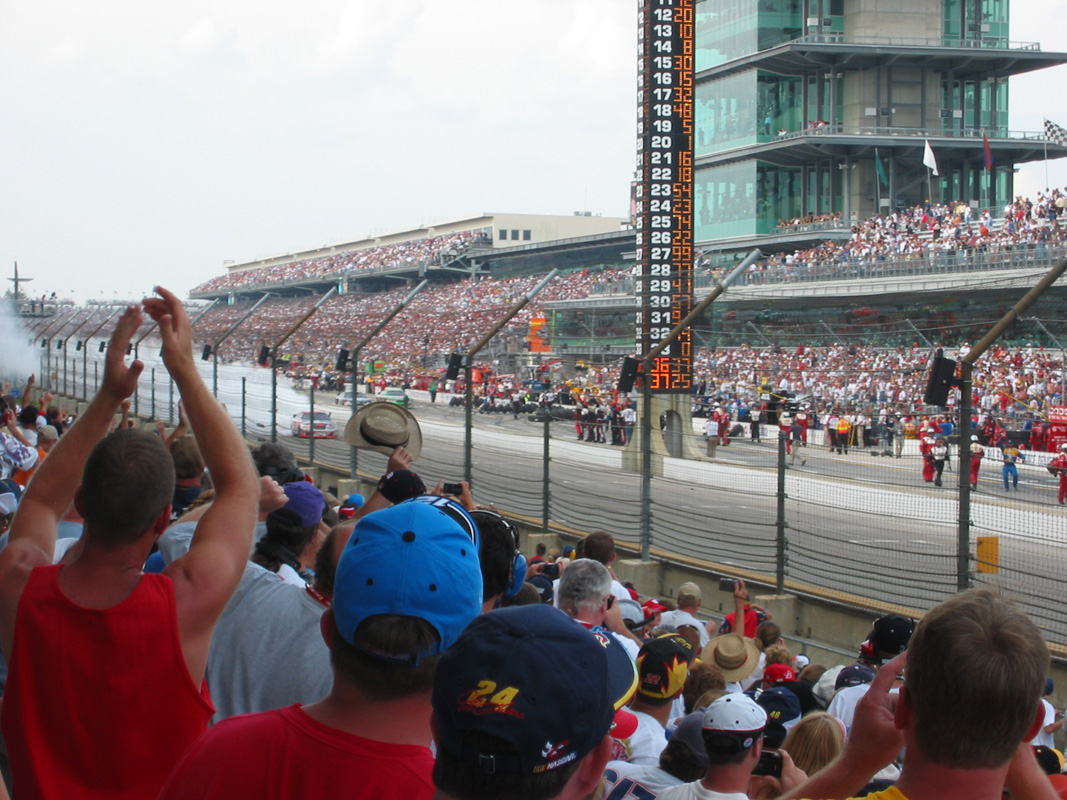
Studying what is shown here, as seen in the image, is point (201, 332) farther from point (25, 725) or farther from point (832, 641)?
point (25, 725)

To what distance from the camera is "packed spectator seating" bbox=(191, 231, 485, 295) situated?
6754 cm

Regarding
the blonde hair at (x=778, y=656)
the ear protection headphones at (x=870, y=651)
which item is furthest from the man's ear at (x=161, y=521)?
the blonde hair at (x=778, y=656)

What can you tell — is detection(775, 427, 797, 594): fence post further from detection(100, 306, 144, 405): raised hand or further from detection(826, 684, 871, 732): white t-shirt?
detection(100, 306, 144, 405): raised hand

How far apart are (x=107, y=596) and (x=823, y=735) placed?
223cm

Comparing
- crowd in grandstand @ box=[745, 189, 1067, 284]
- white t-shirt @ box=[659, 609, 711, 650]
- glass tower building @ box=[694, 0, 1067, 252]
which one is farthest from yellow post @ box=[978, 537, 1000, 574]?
glass tower building @ box=[694, 0, 1067, 252]

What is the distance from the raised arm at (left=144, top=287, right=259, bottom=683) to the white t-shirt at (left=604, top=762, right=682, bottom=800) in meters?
1.25

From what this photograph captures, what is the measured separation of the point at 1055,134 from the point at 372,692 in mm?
51057

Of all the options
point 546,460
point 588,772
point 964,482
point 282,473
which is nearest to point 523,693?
point 588,772

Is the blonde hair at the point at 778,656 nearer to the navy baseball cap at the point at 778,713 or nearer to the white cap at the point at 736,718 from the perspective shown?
the navy baseball cap at the point at 778,713

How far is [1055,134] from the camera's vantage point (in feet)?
151

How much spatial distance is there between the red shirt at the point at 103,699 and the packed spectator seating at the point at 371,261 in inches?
2392

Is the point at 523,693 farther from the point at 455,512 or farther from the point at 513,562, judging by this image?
the point at 513,562

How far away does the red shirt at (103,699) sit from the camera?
2.37 meters

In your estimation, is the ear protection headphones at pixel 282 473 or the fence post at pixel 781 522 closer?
the ear protection headphones at pixel 282 473
